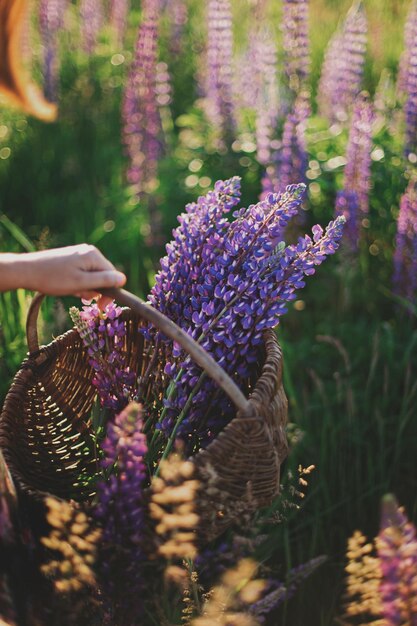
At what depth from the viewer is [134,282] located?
9.81ft

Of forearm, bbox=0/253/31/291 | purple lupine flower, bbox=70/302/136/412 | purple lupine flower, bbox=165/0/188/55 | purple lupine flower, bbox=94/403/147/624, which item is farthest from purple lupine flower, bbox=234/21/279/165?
purple lupine flower, bbox=94/403/147/624

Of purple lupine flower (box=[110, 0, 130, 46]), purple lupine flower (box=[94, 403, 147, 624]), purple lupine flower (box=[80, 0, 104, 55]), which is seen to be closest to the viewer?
purple lupine flower (box=[94, 403, 147, 624])

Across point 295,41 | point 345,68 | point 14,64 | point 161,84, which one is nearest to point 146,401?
point 14,64

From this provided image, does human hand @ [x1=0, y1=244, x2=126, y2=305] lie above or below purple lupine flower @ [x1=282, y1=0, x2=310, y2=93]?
below

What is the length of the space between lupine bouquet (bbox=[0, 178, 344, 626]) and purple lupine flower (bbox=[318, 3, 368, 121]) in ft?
5.45

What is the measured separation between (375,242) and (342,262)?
1.00 feet

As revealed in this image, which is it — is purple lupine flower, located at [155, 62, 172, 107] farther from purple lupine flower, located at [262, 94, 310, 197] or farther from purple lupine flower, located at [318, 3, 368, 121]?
purple lupine flower, located at [262, 94, 310, 197]

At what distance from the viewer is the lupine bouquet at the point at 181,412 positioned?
1293 millimetres

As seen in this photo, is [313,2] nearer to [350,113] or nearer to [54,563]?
[350,113]

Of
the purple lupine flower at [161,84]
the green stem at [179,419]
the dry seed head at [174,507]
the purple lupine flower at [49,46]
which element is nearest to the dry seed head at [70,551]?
the dry seed head at [174,507]

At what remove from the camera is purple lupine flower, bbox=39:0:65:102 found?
4.32 meters

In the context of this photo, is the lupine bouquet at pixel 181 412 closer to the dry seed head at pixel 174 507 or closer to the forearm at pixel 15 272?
the dry seed head at pixel 174 507

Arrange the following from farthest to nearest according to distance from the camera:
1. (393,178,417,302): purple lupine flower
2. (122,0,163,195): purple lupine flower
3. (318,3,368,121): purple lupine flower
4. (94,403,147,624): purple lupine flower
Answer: (122,0,163,195): purple lupine flower, (318,3,368,121): purple lupine flower, (393,178,417,302): purple lupine flower, (94,403,147,624): purple lupine flower

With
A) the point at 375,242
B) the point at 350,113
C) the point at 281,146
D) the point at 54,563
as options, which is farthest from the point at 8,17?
the point at 350,113
